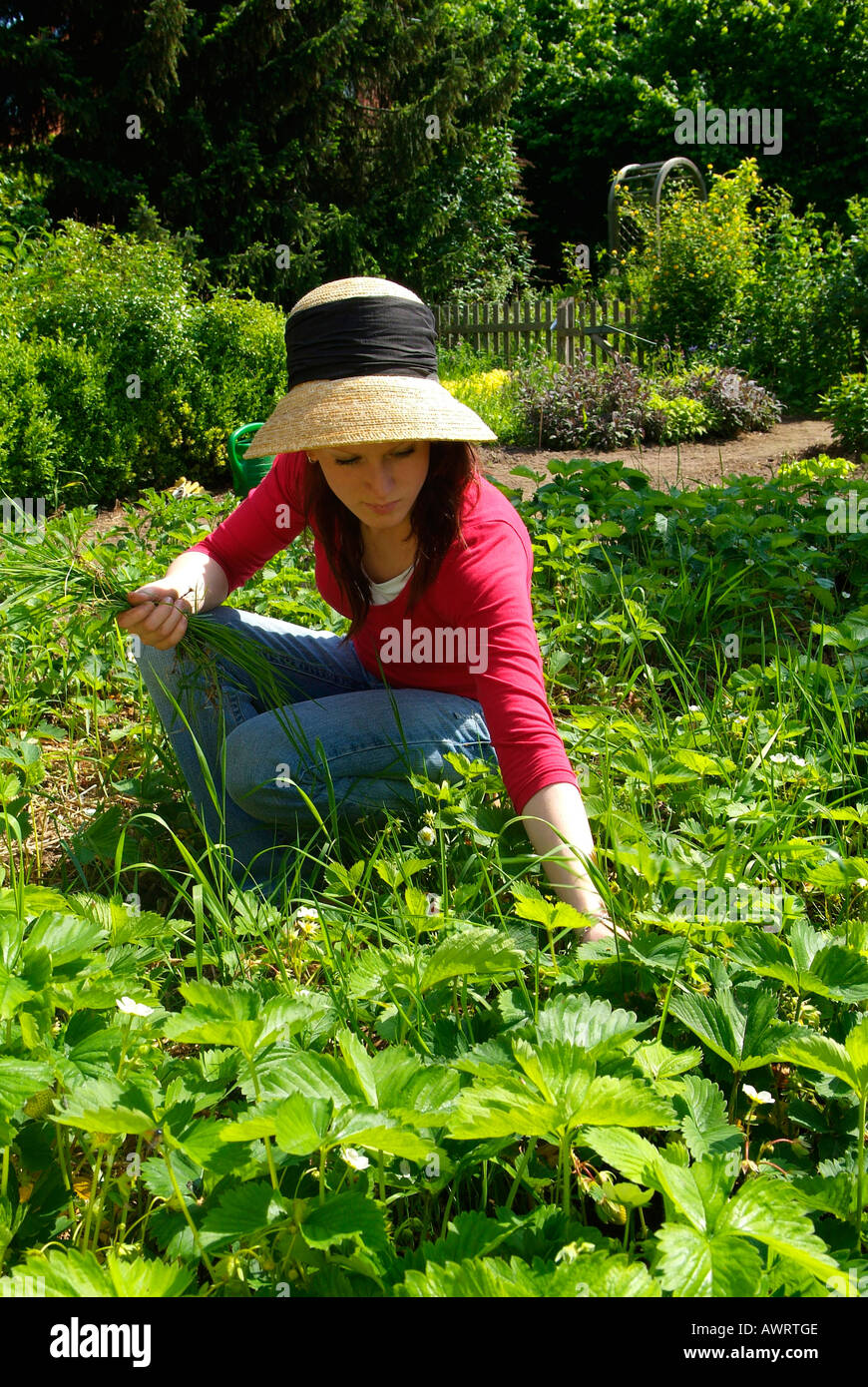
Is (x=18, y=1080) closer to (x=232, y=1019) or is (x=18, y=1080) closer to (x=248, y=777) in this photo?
(x=232, y=1019)

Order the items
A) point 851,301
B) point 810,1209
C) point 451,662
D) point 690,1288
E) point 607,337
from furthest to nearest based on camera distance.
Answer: point 607,337
point 851,301
point 451,662
point 810,1209
point 690,1288

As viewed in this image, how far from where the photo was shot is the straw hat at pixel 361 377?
1804 mm

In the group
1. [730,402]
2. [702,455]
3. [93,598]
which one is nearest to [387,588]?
[93,598]

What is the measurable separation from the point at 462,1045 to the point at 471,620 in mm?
962

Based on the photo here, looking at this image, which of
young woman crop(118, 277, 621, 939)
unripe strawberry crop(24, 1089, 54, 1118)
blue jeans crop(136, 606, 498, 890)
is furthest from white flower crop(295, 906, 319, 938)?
unripe strawberry crop(24, 1089, 54, 1118)

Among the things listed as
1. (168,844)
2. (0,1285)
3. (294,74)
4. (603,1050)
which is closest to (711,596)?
(168,844)

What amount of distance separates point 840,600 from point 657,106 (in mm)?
17408

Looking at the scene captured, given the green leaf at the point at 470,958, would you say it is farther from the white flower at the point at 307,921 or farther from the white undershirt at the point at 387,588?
the white undershirt at the point at 387,588

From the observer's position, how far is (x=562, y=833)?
1625 millimetres

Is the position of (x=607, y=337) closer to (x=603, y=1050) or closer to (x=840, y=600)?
(x=840, y=600)

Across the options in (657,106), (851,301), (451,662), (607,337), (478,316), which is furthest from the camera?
(657,106)

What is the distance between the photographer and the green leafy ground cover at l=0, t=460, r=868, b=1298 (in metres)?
0.96

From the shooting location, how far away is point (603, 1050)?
1060 mm

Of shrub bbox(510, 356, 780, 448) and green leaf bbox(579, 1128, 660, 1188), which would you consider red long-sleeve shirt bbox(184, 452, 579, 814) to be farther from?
shrub bbox(510, 356, 780, 448)
